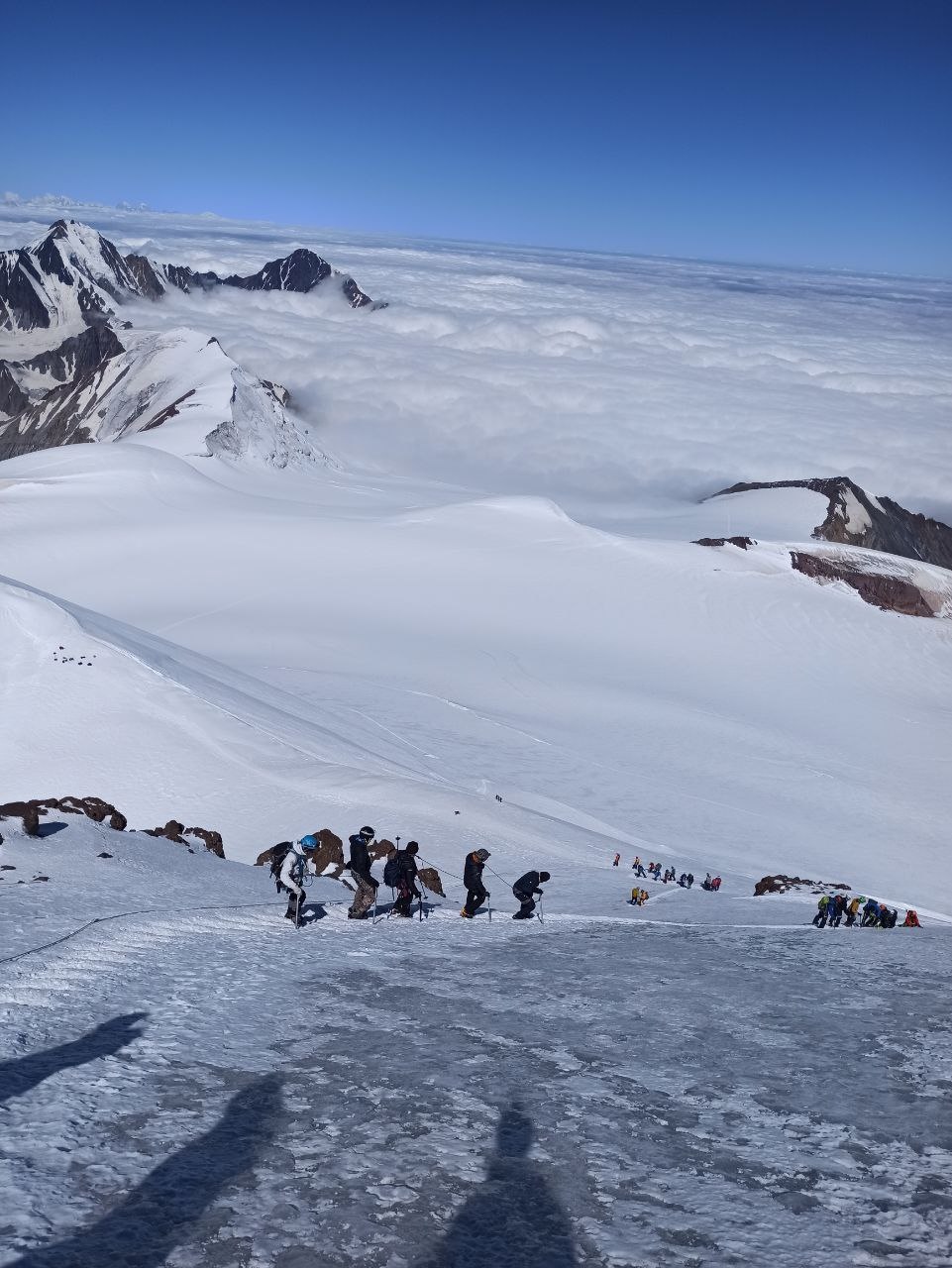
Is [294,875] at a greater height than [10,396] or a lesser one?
lesser

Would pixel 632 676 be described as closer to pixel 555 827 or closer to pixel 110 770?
pixel 555 827

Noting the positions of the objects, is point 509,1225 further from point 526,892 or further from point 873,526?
point 873,526

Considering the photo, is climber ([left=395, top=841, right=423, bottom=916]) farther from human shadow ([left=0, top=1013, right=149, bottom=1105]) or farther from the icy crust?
human shadow ([left=0, top=1013, right=149, bottom=1105])

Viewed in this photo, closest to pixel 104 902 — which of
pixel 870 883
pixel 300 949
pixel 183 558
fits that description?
pixel 300 949

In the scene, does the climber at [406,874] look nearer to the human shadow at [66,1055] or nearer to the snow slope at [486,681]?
the human shadow at [66,1055]

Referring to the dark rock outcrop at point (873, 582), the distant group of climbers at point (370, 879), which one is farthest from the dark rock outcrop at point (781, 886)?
the dark rock outcrop at point (873, 582)

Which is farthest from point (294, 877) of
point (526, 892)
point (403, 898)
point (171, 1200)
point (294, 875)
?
point (171, 1200)

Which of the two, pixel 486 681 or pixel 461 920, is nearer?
pixel 461 920
